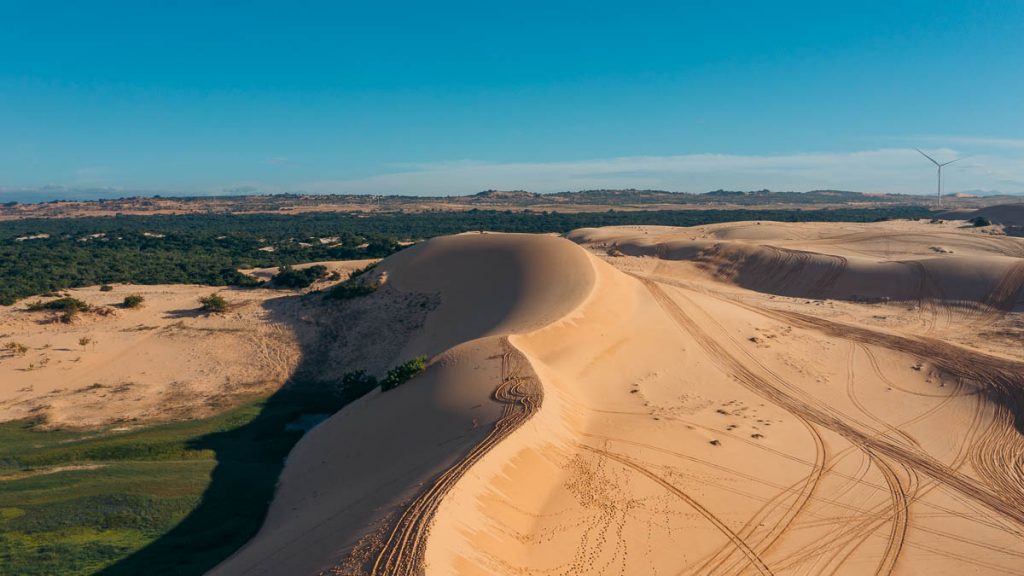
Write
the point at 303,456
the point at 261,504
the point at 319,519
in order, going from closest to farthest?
the point at 319,519
the point at 261,504
the point at 303,456

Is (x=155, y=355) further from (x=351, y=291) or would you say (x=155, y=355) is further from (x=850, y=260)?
(x=850, y=260)

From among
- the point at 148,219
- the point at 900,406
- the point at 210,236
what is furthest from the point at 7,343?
the point at 148,219

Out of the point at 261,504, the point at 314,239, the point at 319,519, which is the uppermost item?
the point at 314,239

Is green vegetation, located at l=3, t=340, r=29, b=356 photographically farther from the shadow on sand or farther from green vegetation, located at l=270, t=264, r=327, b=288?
green vegetation, located at l=270, t=264, r=327, b=288

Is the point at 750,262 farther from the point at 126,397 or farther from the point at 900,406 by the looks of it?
the point at 126,397

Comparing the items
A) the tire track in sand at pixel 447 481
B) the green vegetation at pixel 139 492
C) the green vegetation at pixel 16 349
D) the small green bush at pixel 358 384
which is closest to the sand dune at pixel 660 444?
the tire track in sand at pixel 447 481

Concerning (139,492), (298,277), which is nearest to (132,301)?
(298,277)
